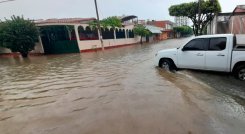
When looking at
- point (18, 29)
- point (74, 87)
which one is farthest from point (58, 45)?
point (74, 87)

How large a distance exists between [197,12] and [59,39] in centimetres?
2114

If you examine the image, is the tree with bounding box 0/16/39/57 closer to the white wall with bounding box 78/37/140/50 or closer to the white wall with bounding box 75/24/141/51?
the white wall with bounding box 75/24/141/51

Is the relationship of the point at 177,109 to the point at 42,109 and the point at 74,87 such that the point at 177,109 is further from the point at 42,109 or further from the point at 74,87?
the point at 74,87

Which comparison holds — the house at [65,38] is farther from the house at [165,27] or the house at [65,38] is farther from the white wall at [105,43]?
the house at [165,27]

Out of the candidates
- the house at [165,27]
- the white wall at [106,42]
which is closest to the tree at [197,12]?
the white wall at [106,42]

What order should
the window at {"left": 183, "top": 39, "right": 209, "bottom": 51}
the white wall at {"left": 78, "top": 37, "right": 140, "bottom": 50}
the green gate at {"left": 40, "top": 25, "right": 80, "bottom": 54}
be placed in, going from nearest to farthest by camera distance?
1. the window at {"left": 183, "top": 39, "right": 209, "bottom": 51}
2. the green gate at {"left": 40, "top": 25, "right": 80, "bottom": 54}
3. the white wall at {"left": 78, "top": 37, "right": 140, "bottom": 50}

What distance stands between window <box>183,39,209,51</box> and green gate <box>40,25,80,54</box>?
1728cm

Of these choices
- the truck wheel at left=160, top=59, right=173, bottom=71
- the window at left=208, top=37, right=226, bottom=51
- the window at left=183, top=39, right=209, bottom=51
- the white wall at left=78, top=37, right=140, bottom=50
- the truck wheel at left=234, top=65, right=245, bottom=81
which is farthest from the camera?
the white wall at left=78, top=37, right=140, bottom=50

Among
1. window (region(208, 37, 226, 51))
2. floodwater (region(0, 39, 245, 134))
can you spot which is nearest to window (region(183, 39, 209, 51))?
window (region(208, 37, 226, 51))

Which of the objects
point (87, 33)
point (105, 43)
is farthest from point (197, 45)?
point (105, 43)

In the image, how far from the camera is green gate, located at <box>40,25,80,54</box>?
23.5m

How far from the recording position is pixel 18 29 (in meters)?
20.6

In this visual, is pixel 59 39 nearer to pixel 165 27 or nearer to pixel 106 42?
pixel 106 42

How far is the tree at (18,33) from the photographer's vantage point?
2050 centimetres
